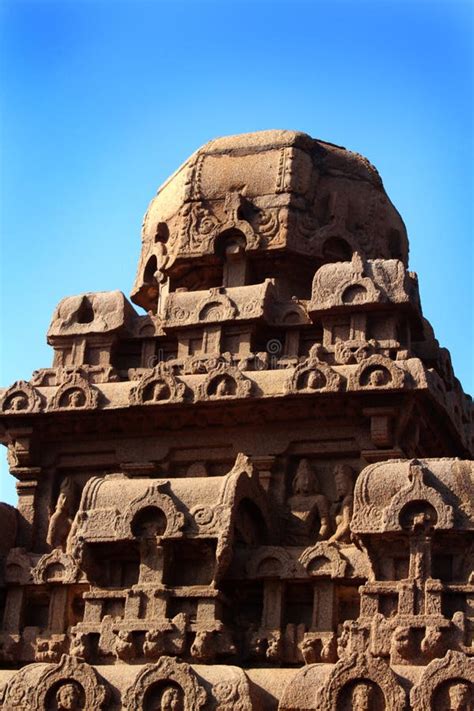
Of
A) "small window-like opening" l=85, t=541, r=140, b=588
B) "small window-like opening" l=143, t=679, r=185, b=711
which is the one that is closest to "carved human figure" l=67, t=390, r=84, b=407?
"small window-like opening" l=85, t=541, r=140, b=588

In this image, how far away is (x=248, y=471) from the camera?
23016 millimetres

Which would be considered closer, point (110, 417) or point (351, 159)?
point (110, 417)

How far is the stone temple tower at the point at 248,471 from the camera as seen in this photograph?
20.2 meters

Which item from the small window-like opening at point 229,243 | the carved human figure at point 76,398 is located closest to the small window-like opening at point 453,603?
the carved human figure at point 76,398

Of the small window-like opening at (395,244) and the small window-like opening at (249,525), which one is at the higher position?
the small window-like opening at (395,244)

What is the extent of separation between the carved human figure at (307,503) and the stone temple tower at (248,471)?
1.3 inches

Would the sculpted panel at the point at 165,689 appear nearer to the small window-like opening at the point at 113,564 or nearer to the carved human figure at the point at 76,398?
the small window-like opening at the point at 113,564

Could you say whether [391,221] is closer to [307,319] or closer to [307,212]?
[307,212]

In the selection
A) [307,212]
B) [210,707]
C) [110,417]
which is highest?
[307,212]

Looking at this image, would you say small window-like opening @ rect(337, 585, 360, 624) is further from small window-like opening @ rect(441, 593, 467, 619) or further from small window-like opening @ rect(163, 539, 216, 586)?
small window-like opening @ rect(441, 593, 467, 619)

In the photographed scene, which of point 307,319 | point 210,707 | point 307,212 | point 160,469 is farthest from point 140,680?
point 307,212

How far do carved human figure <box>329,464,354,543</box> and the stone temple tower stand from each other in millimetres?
44

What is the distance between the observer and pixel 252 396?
971 inches

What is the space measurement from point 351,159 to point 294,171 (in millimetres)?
1514
